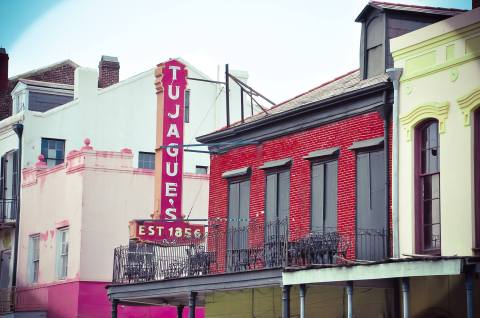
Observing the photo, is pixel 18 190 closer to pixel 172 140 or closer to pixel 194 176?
pixel 194 176

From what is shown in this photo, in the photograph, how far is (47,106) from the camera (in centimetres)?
4909

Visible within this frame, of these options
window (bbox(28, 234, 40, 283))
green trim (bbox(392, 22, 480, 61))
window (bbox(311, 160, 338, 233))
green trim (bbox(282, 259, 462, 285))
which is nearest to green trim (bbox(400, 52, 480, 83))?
Answer: green trim (bbox(392, 22, 480, 61))

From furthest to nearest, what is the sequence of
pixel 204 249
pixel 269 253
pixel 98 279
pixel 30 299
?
1. pixel 30 299
2. pixel 98 279
3. pixel 204 249
4. pixel 269 253

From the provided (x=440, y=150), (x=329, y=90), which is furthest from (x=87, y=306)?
(x=440, y=150)

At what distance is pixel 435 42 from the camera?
25484 mm

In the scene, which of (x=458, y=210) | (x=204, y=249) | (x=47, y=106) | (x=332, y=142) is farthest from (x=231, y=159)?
(x=47, y=106)

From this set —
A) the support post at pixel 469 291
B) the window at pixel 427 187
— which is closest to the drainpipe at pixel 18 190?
the window at pixel 427 187

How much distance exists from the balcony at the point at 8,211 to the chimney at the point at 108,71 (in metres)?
6.77

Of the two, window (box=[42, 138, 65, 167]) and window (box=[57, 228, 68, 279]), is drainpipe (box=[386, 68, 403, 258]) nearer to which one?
window (box=[57, 228, 68, 279])

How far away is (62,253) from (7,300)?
4.05m

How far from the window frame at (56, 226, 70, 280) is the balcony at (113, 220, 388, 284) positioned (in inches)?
236

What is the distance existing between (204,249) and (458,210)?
9691 mm

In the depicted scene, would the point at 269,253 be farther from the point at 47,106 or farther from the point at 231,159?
the point at 47,106

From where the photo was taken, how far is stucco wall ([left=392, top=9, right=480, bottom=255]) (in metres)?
24.1
